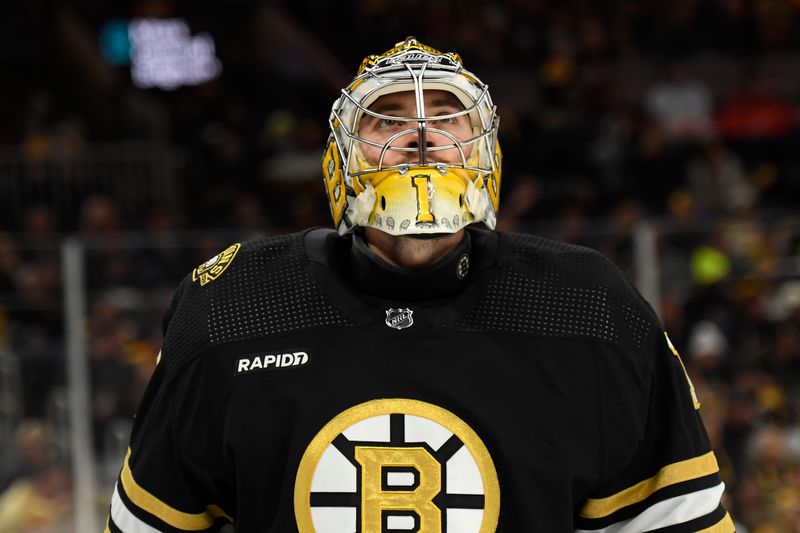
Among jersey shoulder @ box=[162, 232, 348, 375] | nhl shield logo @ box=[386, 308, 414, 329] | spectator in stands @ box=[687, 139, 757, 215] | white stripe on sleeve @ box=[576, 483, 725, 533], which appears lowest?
white stripe on sleeve @ box=[576, 483, 725, 533]

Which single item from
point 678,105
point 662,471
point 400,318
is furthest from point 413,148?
point 678,105

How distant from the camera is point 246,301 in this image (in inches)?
77.0

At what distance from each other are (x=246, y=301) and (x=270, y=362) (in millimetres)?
129

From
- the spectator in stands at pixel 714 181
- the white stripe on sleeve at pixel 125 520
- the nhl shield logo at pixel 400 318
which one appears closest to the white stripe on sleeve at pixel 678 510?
the nhl shield logo at pixel 400 318

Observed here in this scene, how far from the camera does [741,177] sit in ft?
29.7

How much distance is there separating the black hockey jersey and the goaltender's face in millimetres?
163

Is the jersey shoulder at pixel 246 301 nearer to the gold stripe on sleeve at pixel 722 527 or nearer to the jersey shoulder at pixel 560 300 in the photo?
the jersey shoulder at pixel 560 300

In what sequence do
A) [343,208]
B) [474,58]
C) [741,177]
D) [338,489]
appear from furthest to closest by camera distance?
[474,58] < [741,177] < [343,208] < [338,489]

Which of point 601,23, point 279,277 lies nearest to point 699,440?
point 279,277

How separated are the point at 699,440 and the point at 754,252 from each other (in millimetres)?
3907

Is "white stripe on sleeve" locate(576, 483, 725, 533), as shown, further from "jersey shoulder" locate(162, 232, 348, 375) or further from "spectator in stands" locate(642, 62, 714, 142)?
"spectator in stands" locate(642, 62, 714, 142)

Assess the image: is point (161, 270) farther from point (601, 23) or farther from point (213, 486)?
point (601, 23)

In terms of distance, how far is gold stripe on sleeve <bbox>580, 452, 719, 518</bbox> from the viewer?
1.85 meters

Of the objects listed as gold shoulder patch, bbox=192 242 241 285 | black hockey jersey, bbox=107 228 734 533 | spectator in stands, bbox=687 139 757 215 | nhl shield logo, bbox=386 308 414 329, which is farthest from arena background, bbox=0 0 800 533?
nhl shield logo, bbox=386 308 414 329
